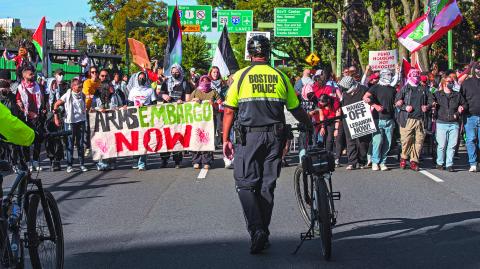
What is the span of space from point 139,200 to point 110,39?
69.4 metres

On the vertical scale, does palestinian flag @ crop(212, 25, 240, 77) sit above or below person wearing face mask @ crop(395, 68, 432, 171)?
above

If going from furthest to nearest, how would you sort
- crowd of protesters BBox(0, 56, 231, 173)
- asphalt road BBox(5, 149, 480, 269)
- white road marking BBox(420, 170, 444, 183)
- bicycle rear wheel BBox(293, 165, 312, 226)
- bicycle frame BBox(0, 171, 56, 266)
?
crowd of protesters BBox(0, 56, 231, 173) → white road marking BBox(420, 170, 444, 183) → bicycle rear wheel BBox(293, 165, 312, 226) → asphalt road BBox(5, 149, 480, 269) → bicycle frame BBox(0, 171, 56, 266)

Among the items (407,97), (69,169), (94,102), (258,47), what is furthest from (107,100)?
(258,47)

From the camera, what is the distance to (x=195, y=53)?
67000 mm

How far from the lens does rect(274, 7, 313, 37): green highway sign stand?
40.2 meters

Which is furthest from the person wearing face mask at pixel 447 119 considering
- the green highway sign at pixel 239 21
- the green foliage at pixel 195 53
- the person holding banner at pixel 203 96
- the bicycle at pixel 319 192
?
the green foliage at pixel 195 53

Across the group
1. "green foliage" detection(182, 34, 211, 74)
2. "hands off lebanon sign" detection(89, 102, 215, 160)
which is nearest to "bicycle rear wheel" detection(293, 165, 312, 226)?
"hands off lebanon sign" detection(89, 102, 215, 160)

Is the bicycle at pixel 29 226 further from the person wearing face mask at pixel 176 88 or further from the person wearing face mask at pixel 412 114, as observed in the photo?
the person wearing face mask at pixel 176 88

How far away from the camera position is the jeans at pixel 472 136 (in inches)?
570

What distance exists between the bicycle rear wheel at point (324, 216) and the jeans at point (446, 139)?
8.04 metres

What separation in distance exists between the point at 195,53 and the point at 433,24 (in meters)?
48.0

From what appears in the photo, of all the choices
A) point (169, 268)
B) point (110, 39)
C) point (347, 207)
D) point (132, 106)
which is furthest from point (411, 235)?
point (110, 39)

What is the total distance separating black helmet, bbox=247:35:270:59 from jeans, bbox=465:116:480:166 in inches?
319

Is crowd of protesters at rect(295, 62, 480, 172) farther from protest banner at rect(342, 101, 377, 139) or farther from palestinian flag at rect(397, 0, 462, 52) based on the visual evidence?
palestinian flag at rect(397, 0, 462, 52)
